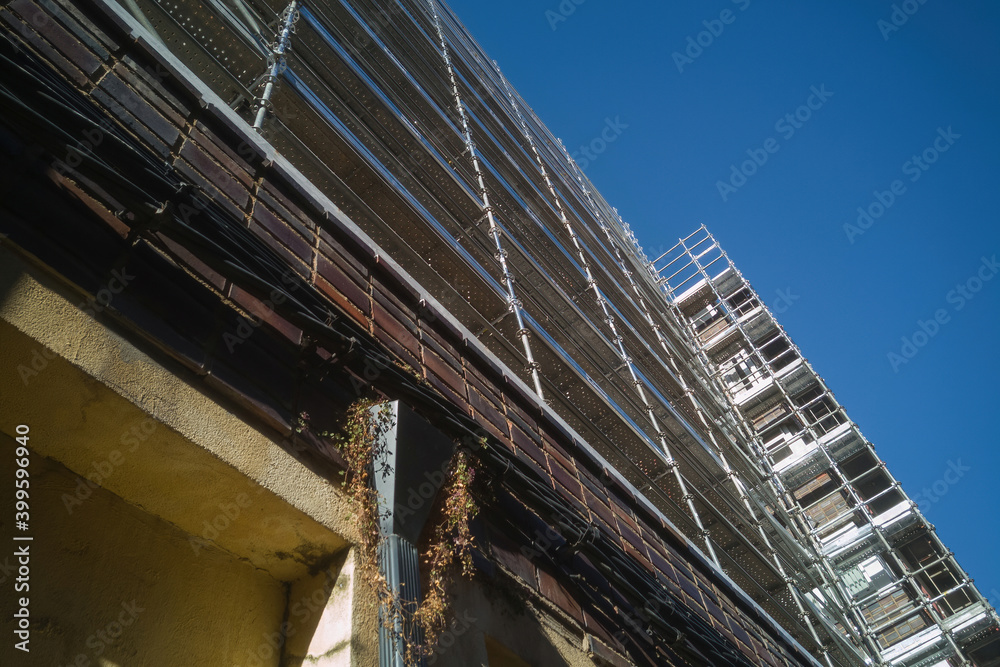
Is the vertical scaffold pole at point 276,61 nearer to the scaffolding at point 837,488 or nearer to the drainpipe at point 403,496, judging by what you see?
the drainpipe at point 403,496

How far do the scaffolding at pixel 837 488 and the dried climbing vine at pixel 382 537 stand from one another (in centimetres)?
1590

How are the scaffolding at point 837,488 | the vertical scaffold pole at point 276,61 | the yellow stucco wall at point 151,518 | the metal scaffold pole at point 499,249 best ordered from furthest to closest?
the scaffolding at point 837,488
the metal scaffold pole at point 499,249
the vertical scaffold pole at point 276,61
the yellow stucco wall at point 151,518

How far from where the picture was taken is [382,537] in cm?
273

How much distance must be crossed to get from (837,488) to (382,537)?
28937 millimetres

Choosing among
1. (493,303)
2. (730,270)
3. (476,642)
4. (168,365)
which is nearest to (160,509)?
(168,365)

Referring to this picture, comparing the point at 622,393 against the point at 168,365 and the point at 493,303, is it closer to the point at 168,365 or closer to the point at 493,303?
the point at 493,303

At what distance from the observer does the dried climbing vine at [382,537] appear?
2.57 metres

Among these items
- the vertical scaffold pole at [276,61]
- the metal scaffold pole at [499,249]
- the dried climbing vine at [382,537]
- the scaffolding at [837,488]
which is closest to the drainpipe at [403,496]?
the dried climbing vine at [382,537]

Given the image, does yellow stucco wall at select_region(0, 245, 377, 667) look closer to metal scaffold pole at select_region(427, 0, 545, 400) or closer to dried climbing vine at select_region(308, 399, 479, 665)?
dried climbing vine at select_region(308, 399, 479, 665)

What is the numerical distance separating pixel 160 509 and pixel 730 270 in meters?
34.6

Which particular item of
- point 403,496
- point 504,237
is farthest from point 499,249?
point 403,496

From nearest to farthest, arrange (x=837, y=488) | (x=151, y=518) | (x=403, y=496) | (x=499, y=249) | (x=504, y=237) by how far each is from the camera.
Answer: (x=151, y=518) → (x=403, y=496) → (x=499, y=249) → (x=504, y=237) → (x=837, y=488)

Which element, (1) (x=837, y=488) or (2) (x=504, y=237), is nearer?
(2) (x=504, y=237)

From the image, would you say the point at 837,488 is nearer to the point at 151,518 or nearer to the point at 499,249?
the point at 499,249
